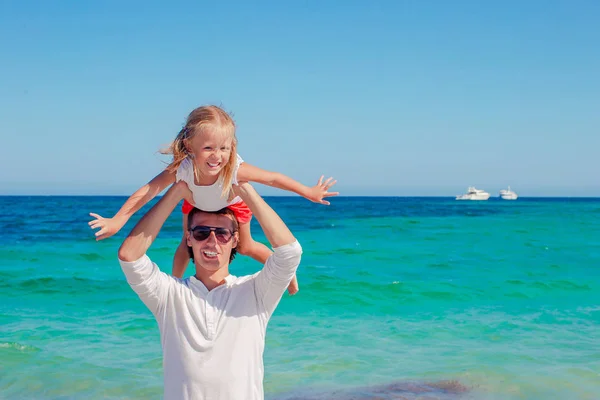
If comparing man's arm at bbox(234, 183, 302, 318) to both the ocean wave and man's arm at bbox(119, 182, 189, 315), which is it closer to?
man's arm at bbox(119, 182, 189, 315)

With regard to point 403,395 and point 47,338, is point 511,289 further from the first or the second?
point 47,338

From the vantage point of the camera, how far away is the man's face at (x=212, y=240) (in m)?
2.53

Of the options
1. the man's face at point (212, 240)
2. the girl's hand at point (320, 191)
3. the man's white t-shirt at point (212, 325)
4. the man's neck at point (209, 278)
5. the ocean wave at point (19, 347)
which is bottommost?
the ocean wave at point (19, 347)

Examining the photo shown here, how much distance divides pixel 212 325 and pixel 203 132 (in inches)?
33.7

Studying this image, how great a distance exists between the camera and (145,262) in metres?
2.41

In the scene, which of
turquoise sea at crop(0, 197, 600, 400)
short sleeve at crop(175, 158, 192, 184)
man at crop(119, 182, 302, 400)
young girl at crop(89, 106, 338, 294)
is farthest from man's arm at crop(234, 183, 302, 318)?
turquoise sea at crop(0, 197, 600, 400)

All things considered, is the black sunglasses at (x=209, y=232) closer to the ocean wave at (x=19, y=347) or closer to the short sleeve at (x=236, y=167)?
the short sleeve at (x=236, y=167)

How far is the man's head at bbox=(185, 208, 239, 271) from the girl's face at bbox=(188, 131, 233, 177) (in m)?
0.21


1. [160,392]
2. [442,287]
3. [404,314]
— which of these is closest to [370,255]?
[442,287]

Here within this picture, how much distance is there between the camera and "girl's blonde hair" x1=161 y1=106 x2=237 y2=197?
273cm

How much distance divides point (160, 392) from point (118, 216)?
433 centimetres

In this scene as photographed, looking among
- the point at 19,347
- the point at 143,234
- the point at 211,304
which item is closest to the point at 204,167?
the point at 143,234

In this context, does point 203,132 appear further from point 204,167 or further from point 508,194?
point 508,194

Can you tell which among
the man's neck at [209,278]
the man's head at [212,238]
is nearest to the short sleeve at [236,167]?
the man's head at [212,238]
